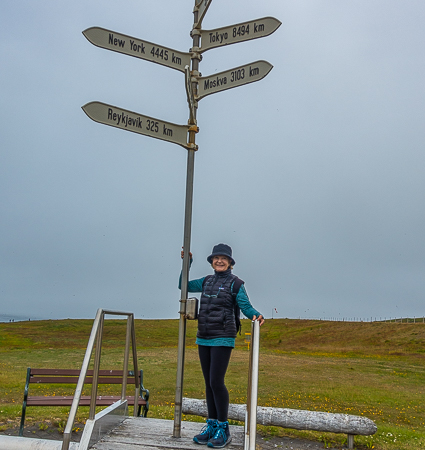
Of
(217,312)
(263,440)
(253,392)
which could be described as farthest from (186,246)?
(263,440)

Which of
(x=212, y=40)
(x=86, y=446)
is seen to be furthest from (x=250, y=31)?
(x=86, y=446)

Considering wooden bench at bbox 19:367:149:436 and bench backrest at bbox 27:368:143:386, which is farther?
bench backrest at bbox 27:368:143:386

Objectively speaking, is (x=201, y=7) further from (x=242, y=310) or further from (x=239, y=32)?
(x=242, y=310)

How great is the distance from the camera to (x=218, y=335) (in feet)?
14.8

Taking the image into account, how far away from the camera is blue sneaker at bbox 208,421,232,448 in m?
4.21

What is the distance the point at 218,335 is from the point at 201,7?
3749mm

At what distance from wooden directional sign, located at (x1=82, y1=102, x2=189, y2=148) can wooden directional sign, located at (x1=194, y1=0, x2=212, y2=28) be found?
4.28 feet

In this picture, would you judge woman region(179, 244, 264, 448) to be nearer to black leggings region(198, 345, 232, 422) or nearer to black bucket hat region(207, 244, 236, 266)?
black leggings region(198, 345, 232, 422)

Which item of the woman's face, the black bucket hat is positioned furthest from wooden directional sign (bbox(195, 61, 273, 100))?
the woman's face

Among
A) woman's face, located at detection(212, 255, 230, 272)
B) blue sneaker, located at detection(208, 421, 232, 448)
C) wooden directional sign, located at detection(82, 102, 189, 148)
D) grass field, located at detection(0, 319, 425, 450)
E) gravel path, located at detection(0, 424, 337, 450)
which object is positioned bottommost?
grass field, located at detection(0, 319, 425, 450)

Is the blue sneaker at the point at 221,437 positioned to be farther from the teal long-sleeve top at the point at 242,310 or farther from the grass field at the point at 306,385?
the grass field at the point at 306,385

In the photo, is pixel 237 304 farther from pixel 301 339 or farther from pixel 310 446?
pixel 301 339

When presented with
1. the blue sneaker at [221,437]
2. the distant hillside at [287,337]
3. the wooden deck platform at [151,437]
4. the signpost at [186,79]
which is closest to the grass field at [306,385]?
the distant hillside at [287,337]

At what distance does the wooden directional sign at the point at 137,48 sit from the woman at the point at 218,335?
8.37 ft
